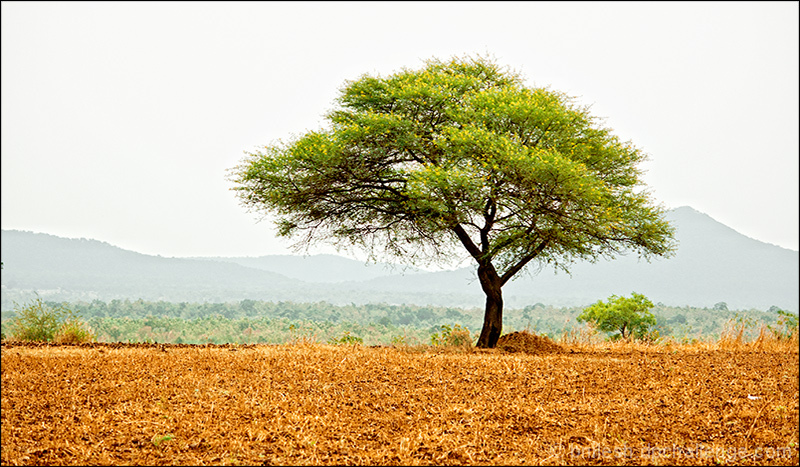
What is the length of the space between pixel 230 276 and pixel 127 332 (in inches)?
1985

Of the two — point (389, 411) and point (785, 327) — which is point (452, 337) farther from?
point (785, 327)

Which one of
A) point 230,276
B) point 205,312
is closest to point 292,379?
point 205,312

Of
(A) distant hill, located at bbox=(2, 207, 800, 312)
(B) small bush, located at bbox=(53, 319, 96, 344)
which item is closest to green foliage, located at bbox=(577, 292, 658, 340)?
(B) small bush, located at bbox=(53, 319, 96, 344)

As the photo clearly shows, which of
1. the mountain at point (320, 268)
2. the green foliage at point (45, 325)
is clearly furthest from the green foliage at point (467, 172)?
the mountain at point (320, 268)

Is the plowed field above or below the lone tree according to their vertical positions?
below

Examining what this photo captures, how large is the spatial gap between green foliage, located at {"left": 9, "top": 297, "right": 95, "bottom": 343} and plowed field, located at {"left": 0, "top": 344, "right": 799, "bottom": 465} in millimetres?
2591

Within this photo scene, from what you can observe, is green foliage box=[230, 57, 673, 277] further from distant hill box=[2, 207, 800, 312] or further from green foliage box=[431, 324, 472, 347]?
distant hill box=[2, 207, 800, 312]

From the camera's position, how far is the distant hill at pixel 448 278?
46.9 metres

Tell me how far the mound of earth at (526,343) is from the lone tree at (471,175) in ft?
1.07

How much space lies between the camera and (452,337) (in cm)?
1134

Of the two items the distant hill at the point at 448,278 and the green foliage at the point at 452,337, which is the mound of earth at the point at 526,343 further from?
the distant hill at the point at 448,278

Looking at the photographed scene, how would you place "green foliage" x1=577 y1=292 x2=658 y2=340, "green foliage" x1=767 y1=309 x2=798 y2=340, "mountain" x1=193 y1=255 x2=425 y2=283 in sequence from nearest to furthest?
"green foliage" x1=767 y1=309 x2=798 y2=340 → "green foliage" x1=577 y1=292 x2=658 y2=340 → "mountain" x1=193 y1=255 x2=425 y2=283

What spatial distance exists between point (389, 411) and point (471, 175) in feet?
17.0

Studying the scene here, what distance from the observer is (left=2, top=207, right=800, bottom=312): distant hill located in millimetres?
46906
